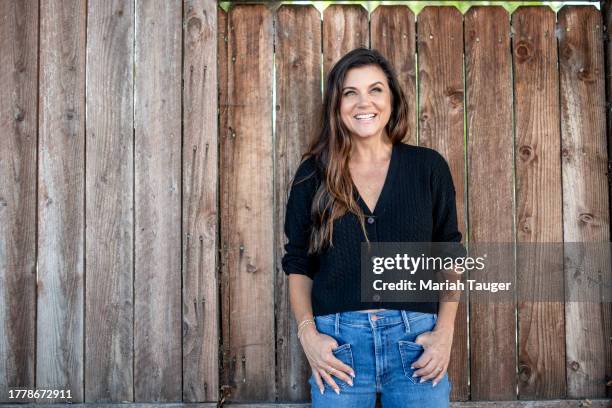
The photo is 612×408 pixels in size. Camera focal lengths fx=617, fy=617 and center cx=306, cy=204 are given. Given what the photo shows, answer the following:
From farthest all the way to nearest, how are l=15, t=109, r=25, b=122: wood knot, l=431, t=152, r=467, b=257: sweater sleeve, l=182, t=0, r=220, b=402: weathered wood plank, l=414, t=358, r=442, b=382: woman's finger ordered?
l=15, t=109, r=25, b=122: wood knot
l=182, t=0, r=220, b=402: weathered wood plank
l=431, t=152, r=467, b=257: sweater sleeve
l=414, t=358, r=442, b=382: woman's finger

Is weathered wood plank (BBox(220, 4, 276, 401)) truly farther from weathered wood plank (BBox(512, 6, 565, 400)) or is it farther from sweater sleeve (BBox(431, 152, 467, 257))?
weathered wood plank (BBox(512, 6, 565, 400))

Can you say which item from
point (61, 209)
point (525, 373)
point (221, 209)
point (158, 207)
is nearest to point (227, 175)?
point (221, 209)

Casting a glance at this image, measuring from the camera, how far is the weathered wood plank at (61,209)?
9.41ft

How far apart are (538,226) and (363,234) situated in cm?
109

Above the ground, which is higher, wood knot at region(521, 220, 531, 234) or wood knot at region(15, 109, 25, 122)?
wood knot at region(15, 109, 25, 122)

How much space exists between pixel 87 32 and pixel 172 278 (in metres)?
1.22

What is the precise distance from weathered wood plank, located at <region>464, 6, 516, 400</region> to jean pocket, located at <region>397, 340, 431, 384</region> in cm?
81

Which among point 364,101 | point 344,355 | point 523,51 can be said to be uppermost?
point 523,51

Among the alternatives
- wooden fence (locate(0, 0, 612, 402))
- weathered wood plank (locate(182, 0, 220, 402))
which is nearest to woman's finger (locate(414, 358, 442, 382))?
wooden fence (locate(0, 0, 612, 402))

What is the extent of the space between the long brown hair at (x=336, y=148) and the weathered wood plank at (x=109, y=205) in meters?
0.92

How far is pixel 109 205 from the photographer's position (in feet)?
9.39

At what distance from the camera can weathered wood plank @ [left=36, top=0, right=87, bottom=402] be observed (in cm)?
287

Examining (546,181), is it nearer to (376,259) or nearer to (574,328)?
(574,328)

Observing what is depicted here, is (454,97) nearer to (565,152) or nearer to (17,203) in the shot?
(565,152)
